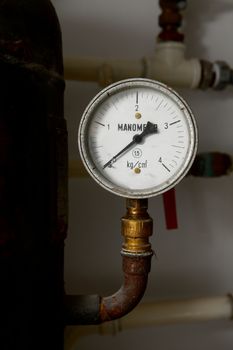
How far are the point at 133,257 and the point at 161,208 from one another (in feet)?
1.09

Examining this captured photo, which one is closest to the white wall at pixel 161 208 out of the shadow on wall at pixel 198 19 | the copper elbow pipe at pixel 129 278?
the shadow on wall at pixel 198 19

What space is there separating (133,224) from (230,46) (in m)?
0.56

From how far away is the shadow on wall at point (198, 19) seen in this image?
991 mm

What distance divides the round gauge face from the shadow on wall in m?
0.41

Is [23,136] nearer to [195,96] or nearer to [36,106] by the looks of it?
[36,106]

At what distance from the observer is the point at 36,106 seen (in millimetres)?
605

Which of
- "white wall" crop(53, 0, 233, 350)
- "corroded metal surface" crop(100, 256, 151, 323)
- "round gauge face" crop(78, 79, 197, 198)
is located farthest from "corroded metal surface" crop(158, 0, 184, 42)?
"corroded metal surface" crop(100, 256, 151, 323)

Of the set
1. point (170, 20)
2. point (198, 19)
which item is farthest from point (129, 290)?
point (198, 19)

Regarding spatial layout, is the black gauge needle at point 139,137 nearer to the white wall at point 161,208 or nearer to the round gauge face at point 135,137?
the round gauge face at point 135,137

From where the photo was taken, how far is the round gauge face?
0.64 m

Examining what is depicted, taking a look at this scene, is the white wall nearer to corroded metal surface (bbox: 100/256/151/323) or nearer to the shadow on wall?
the shadow on wall

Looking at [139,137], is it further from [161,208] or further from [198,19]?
[198,19]

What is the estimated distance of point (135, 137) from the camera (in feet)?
2.10

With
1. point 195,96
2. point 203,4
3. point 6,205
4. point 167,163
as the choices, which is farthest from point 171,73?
point 6,205
